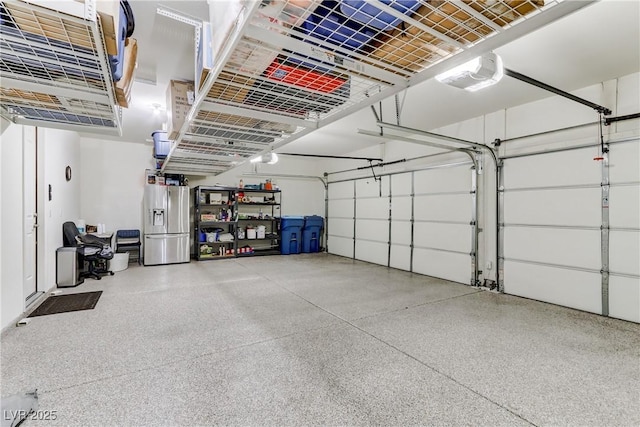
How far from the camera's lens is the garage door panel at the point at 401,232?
608 cm

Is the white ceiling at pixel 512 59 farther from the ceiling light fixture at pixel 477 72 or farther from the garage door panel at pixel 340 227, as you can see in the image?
the garage door panel at pixel 340 227

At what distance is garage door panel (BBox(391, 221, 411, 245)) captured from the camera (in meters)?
6.08

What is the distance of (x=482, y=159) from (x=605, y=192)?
166cm

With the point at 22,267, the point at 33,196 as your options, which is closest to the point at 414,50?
the point at 22,267

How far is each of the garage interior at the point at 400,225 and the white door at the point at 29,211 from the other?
57mm

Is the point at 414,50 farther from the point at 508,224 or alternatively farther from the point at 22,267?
the point at 22,267

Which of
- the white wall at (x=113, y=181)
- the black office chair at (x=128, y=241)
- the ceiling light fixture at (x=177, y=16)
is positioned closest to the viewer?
the ceiling light fixture at (x=177, y=16)

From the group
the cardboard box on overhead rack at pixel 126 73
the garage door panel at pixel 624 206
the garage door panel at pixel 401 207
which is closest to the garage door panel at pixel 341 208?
the garage door panel at pixel 401 207

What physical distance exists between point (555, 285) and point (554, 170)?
158cm

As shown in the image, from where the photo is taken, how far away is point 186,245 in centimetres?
678

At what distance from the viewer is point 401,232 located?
6242 millimetres

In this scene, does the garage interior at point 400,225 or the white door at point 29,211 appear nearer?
the garage interior at point 400,225

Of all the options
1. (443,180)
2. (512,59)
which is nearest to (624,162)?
(512,59)
